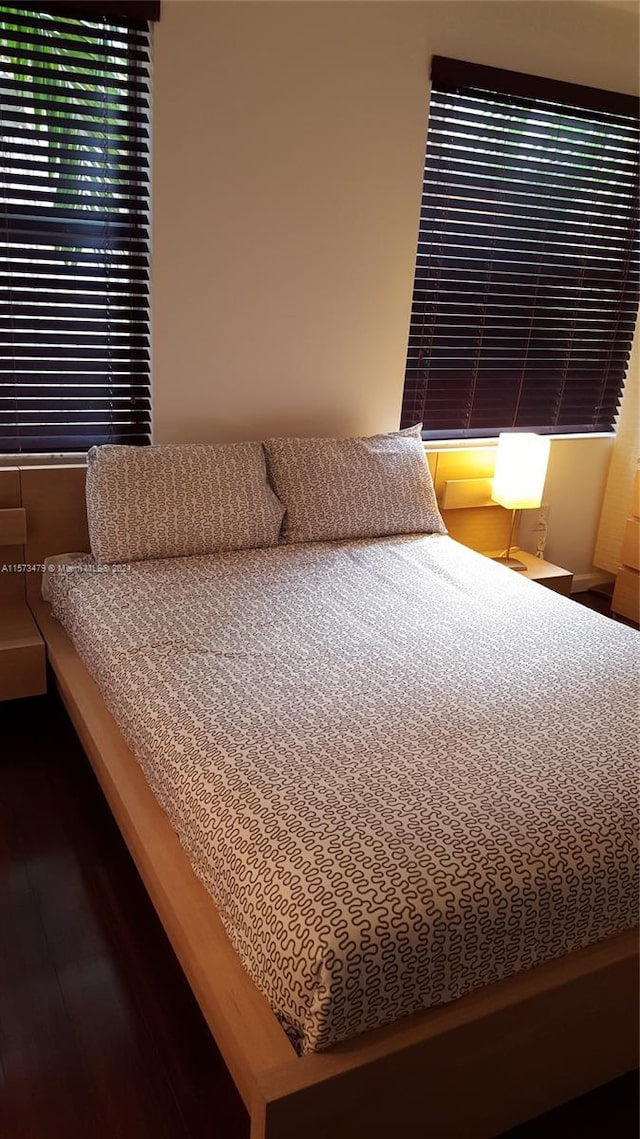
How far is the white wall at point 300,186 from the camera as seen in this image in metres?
2.59

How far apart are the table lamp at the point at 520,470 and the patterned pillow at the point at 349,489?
46cm

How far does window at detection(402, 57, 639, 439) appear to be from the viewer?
3098 millimetres

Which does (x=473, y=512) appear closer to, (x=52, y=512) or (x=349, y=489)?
(x=349, y=489)

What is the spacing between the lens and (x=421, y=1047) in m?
1.20

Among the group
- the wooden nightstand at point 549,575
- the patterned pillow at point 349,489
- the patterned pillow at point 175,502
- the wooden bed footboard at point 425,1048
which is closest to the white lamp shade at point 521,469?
the wooden nightstand at point 549,575

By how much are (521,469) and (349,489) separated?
84 cm

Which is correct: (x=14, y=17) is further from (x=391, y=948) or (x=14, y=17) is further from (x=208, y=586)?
(x=391, y=948)

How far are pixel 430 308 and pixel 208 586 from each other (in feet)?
5.24

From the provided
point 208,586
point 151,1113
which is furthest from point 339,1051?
point 208,586

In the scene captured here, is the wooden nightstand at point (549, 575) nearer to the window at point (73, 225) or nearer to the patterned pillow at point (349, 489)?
the patterned pillow at point (349, 489)

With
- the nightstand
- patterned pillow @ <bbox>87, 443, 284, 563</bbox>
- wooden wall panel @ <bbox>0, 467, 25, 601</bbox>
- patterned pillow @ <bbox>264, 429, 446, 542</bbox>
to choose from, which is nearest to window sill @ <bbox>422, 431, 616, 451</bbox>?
patterned pillow @ <bbox>264, 429, 446, 542</bbox>

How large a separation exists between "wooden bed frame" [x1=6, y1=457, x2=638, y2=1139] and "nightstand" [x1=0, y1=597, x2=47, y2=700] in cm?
95

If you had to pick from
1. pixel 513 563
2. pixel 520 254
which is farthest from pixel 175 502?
pixel 520 254

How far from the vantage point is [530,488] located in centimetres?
325
